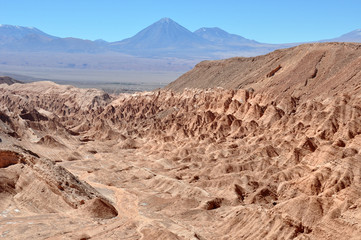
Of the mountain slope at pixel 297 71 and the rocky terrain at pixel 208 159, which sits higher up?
the mountain slope at pixel 297 71

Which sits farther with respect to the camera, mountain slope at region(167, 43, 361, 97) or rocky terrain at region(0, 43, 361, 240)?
mountain slope at region(167, 43, 361, 97)

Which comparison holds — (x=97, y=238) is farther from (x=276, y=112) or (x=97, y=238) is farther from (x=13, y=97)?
(x=13, y=97)

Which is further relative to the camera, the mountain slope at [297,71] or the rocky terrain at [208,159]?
the mountain slope at [297,71]

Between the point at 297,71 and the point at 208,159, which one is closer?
the point at 208,159

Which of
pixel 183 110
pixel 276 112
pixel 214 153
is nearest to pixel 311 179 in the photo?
pixel 214 153

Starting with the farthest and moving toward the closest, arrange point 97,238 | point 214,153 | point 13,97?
point 13,97, point 214,153, point 97,238

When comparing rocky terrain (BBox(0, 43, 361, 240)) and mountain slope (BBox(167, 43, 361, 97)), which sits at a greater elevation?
mountain slope (BBox(167, 43, 361, 97))

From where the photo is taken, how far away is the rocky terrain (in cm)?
4541

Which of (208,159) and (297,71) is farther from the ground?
(297,71)

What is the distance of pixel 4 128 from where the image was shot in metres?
96.3

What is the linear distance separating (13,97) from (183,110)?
3138 inches

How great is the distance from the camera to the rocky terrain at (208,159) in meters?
45.4

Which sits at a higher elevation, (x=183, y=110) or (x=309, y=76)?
(x=309, y=76)

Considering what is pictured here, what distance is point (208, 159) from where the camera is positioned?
8712 cm
